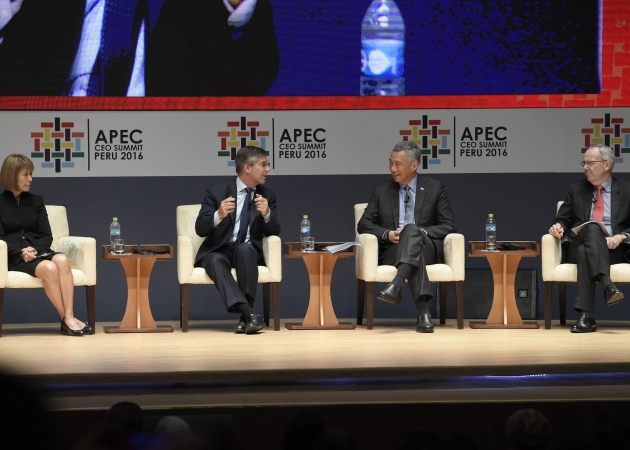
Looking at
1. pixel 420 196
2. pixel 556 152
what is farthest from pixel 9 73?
pixel 556 152

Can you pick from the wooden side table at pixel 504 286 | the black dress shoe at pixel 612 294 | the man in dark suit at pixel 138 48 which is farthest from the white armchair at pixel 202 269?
the black dress shoe at pixel 612 294

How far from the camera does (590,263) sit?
560 centimetres

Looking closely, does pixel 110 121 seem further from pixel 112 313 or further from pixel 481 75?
pixel 481 75

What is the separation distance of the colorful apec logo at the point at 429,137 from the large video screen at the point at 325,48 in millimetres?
250

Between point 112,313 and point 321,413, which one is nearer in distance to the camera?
point 321,413

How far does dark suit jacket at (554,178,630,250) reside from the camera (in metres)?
5.92

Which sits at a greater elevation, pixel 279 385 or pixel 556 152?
pixel 556 152

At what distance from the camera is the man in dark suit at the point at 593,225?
564 cm

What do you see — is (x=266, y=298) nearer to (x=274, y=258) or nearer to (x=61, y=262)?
(x=274, y=258)

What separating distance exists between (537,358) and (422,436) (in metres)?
2.03

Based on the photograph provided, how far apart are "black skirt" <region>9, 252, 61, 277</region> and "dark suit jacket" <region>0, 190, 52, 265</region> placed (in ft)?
0.18

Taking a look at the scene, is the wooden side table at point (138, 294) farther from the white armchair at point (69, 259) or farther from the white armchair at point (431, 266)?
the white armchair at point (431, 266)

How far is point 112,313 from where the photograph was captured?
22.9ft

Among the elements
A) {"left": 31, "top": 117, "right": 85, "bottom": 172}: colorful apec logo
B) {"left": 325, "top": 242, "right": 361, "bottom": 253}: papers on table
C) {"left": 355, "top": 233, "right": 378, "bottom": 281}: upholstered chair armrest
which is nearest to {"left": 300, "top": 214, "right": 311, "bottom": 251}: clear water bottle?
{"left": 325, "top": 242, "right": 361, "bottom": 253}: papers on table
